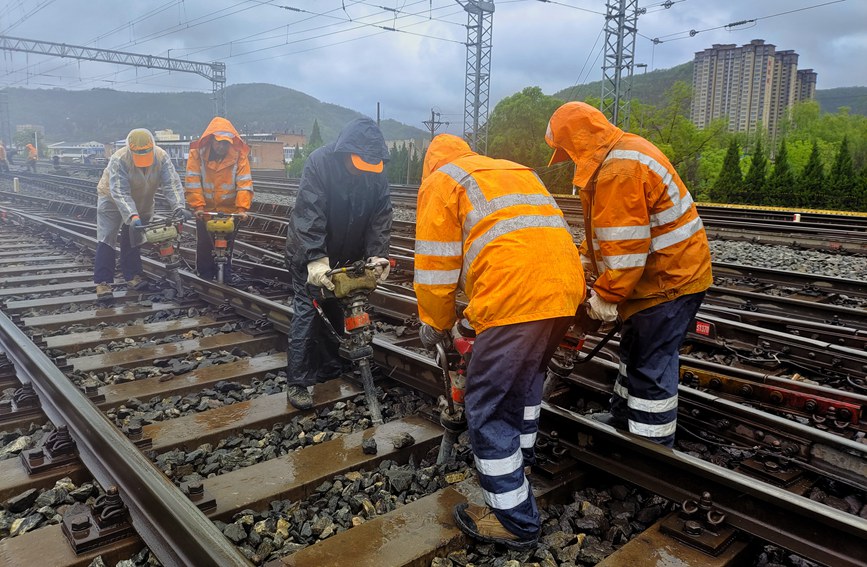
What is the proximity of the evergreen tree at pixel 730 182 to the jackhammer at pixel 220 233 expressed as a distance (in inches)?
1038

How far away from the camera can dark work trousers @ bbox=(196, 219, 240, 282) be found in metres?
7.54

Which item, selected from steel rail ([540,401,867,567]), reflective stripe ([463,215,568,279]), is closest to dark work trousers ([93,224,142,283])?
steel rail ([540,401,867,567])

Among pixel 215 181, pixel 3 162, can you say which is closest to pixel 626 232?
pixel 215 181

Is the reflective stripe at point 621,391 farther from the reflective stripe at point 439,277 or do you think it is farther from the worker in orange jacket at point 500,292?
the reflective stripe at point 439,277

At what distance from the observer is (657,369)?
3.43m

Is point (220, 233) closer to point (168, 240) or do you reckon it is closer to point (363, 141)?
point (168, 240)

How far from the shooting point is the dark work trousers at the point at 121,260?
7.27m

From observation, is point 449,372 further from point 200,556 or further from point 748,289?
point 748,289

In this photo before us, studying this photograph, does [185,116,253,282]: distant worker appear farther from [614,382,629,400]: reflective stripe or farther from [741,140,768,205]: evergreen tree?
[741,140,768,205]: evergreen tree

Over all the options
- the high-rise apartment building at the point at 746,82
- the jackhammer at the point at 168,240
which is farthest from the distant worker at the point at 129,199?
the high-rise apartment building at the point at 746,82

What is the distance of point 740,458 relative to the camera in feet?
11.6

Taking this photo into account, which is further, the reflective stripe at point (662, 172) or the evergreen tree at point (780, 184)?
the evergreen tree at point (780, 184)

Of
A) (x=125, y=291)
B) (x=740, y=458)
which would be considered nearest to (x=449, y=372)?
(x=740, y=458)

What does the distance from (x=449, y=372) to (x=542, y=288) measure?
2.78ft
